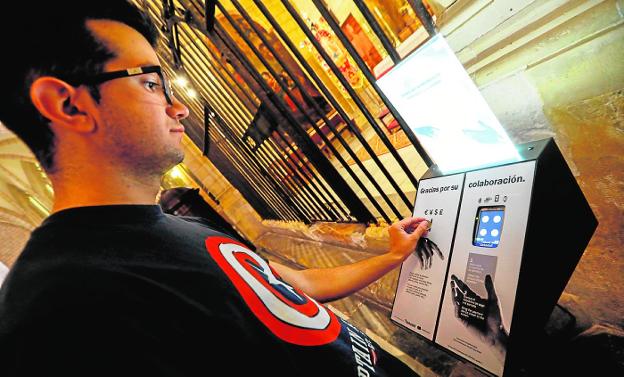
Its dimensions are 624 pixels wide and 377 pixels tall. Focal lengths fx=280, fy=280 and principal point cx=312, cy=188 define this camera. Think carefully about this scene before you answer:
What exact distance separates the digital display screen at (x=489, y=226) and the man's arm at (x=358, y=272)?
0.74 ft

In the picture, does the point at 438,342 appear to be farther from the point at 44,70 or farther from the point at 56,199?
the point at 44,70

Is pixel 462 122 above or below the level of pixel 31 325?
below

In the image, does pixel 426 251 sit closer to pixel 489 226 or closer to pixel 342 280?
pixel 489 226

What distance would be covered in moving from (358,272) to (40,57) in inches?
56.3

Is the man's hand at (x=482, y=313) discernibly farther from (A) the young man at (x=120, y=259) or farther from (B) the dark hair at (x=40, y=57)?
(B) the dark hair at (x=40, y=57)

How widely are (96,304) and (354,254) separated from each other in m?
2.47

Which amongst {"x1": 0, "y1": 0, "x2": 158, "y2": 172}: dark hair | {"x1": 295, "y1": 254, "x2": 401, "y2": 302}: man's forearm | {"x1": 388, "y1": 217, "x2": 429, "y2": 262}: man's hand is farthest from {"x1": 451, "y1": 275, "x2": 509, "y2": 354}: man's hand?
{"x1": 0, "y1": 0, "x2": 158, "y2": 172}: dark hair

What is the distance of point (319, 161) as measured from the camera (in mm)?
2916

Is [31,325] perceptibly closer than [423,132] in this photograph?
Yes

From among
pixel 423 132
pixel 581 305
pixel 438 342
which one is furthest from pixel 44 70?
pixel 581 305

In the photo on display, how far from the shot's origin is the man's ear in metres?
0.84

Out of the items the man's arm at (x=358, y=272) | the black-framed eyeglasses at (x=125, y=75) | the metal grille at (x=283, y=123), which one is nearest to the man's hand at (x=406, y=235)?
the man's arm at (x=358, y=272)

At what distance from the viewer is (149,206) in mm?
879

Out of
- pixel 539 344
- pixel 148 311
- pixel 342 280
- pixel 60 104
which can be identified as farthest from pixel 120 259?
pixel 539 344
